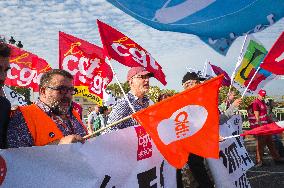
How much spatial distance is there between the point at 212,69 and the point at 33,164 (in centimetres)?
1017

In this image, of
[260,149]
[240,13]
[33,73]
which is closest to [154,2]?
[240,13]

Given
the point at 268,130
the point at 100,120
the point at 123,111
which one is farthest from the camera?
the point at 100,120

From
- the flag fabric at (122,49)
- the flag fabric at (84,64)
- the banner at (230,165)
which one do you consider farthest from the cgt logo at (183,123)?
the flag fabric at (84,64)

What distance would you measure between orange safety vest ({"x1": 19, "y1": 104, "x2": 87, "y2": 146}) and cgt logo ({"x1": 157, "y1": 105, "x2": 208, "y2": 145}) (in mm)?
735

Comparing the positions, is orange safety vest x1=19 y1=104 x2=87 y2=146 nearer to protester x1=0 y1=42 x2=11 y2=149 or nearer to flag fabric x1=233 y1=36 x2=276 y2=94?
protester x1=0 y1=42 x2=11 y2=149

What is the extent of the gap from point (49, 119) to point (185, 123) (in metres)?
0.98

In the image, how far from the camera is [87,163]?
265 cm

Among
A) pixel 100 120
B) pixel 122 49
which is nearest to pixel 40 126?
pixel 122 49

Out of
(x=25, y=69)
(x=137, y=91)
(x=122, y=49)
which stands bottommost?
(x=137, y=91)

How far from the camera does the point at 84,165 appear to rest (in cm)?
263

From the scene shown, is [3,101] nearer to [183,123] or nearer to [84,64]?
[183,123]

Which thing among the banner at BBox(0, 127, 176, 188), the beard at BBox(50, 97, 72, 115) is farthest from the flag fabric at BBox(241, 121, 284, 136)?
the beard at BBox(50, 97, 72, 115)

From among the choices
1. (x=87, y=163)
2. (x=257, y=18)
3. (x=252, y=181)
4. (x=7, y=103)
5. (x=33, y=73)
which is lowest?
(x=252, y=181)

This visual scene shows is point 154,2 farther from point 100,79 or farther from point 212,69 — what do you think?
point 212,69
